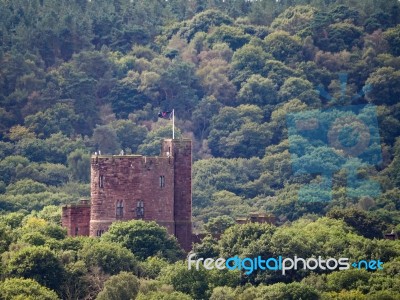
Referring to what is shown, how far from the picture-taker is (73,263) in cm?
11438

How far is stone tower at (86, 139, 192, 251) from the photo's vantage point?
404 feet

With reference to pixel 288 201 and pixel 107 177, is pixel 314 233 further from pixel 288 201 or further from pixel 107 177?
pixel 288 201

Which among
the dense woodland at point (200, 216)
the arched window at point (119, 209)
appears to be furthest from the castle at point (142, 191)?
the dense woodland at point (200, 216)

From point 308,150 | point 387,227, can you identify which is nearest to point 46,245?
point 387,227

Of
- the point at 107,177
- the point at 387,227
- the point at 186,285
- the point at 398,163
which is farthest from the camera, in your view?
the point at 398,163

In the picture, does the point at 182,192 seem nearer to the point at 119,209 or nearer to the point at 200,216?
the point at 119,209

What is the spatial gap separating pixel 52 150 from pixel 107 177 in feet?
206

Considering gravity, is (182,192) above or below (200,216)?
above

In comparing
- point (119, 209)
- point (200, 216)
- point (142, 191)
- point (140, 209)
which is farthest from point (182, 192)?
point (200, 216)

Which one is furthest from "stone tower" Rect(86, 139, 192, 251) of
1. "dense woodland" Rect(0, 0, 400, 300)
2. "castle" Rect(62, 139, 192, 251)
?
"dense woodland" Rect(0, 0, 400, 300)

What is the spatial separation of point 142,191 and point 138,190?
207 millimetres

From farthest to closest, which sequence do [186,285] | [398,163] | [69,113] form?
[69,113] < [398,163] < [186,285]

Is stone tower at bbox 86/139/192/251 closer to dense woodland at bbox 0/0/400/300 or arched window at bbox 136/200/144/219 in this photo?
arched window at bbox 136/200/144/219

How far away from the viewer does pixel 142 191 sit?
123375 mm
